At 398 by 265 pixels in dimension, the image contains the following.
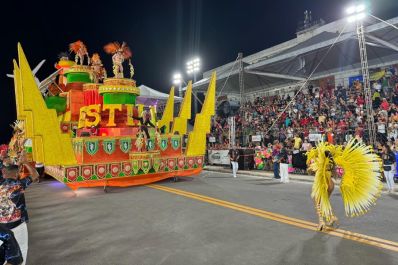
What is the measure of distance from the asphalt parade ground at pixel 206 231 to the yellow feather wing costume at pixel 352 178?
50 cm

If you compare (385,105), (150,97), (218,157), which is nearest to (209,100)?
(218,157)

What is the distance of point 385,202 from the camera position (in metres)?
7.18

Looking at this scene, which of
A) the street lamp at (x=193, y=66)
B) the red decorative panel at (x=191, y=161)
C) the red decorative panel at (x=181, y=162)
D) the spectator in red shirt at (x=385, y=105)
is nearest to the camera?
the red decorative panel at (x=181, y=162)

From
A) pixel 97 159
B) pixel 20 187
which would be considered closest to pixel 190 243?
pixel 20 187

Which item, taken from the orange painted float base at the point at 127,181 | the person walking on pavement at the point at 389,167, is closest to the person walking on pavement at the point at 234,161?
the orange painted float base at the point at 127,181

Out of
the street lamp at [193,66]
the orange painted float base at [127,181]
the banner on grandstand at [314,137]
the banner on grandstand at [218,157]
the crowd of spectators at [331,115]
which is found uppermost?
the street lamp at [193,66]

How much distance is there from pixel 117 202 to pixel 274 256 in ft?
17.9

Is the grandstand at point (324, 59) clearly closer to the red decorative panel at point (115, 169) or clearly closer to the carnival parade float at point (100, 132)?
the carnival parade float at point (100, 132)

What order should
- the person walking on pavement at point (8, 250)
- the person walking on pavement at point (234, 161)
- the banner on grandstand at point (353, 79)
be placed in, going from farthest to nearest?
the banner on grandstand at point (353, 79), the person walking on pavement at point (234, 161), the person walking on pavement at point (8, 250)

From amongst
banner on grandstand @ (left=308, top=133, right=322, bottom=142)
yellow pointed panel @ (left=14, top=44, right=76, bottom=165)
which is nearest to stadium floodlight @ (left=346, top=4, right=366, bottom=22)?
banner on grandstand @ (left=308, top=133, right=322, bottom=142)

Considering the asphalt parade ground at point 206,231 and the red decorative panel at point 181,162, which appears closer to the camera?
the asphalt parade ground at point 206,231

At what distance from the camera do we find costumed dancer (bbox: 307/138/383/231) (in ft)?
16.4

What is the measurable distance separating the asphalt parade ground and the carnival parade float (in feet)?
4.93

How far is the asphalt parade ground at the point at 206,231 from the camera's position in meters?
3.99
